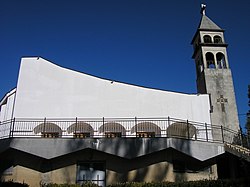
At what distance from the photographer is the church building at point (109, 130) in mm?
14977

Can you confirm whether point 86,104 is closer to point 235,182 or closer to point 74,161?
point 74,161

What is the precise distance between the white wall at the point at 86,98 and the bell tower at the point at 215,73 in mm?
3374

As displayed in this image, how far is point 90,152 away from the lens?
15.4 meters

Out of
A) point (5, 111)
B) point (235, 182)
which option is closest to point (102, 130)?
point (5, 111)

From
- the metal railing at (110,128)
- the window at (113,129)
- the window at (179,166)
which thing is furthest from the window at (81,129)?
the window at (179,166)

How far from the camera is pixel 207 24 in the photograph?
98.3 feet

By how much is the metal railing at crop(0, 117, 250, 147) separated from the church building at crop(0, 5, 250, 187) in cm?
6

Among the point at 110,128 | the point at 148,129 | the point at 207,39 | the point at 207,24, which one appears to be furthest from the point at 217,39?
the point at 110,128

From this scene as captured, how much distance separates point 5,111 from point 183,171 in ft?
43.4

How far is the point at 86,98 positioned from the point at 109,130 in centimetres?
280

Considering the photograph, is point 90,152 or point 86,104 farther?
point 86,104

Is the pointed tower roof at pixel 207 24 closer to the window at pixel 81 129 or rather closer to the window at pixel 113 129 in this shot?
the window at pixel 113 129

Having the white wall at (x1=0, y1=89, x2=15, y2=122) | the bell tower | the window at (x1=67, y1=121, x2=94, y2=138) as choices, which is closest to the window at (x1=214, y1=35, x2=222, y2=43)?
the bell tower

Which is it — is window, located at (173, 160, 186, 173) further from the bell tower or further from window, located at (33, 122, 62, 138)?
window, located at (33, 122, 62, 138)
